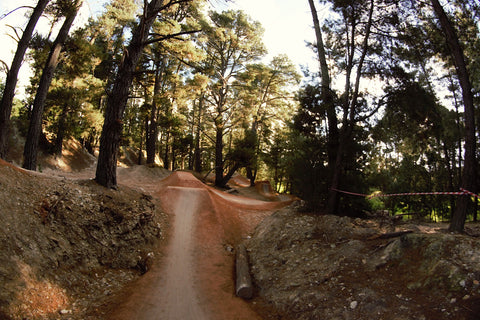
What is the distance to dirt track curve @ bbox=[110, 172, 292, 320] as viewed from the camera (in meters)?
5.15

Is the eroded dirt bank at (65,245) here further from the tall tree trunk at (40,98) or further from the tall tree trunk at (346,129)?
the tall tree trunk at (346,129)

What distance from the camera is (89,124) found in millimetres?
18547

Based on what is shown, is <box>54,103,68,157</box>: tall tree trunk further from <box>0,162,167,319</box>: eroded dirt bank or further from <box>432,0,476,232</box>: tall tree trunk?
<box>432,0,476,232</box>: tall tree trunk

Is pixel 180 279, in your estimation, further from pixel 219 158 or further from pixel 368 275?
pixel 219 158

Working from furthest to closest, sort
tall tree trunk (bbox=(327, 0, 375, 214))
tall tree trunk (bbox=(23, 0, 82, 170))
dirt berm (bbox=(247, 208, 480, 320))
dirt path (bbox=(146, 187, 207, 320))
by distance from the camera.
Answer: tall tree trunk (bbox=(23, 0, 82, 170)), tall tree trunk (bbox=(327, 0, 375, 214)), dirt path (bbox=(146, 187, 207, 320)), dirt berm (bbox=(247, 208, 480, 320))

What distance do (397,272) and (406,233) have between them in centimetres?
120

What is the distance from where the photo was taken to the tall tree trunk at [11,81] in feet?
28.3

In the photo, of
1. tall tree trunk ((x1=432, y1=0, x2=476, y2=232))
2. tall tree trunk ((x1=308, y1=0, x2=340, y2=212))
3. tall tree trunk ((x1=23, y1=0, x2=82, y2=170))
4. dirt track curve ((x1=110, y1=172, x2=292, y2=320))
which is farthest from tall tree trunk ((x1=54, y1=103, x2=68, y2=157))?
tall tree trunk ((x1=432, y1=0, x2=476, y2=232))

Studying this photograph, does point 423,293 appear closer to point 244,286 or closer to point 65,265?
point 244,286

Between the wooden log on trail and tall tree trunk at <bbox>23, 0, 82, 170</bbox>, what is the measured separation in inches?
342

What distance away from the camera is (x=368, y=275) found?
5066 mm

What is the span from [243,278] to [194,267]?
5.24 ft

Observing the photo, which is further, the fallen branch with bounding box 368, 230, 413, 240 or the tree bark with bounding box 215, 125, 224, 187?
the tree bark with bounding box 215, 125, 224, 187

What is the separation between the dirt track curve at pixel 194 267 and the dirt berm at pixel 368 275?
1.00 metres
